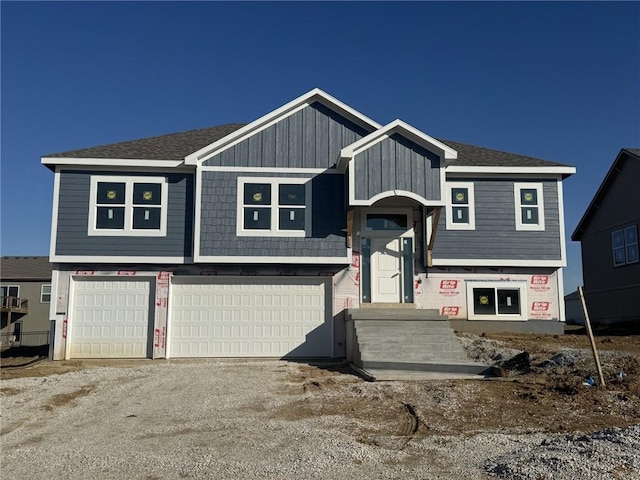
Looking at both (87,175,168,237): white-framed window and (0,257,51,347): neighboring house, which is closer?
(87,175,168,237): white-framed window

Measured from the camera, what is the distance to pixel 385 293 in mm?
15016

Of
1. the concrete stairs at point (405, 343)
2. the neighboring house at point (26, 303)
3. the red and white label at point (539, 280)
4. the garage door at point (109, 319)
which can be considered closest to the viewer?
the concrete stairs at point (405, 343)

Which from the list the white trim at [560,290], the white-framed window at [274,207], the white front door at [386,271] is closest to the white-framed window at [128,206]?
the white-framed window at [274,207]

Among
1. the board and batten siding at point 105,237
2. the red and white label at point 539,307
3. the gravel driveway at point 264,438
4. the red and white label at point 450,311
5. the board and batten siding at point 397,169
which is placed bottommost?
the gravel driveway at point 264,438

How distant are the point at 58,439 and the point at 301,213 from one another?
8.82 meters

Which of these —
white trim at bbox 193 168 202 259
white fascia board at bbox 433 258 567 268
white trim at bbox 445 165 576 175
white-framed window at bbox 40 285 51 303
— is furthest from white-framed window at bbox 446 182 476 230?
white-framed window at bbox 40 285 51 303

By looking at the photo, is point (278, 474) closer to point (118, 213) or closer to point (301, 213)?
point (301, 213)

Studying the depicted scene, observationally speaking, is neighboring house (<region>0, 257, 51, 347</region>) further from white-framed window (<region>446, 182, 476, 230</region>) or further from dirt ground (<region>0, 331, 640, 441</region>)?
white-framed window (<region>446, 182, 476, 230</region>)

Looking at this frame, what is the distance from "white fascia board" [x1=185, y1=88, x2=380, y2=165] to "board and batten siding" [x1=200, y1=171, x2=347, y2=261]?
689 mm

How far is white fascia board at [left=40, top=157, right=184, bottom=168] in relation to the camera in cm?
1459

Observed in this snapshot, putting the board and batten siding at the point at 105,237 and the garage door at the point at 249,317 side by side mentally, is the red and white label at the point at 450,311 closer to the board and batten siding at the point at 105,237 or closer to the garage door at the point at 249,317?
the garage door at the point at 249,317

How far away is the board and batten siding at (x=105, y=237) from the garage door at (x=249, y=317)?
0.98 m

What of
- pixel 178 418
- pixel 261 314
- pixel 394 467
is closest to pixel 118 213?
pixel 261 314

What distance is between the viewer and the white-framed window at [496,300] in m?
15.3
